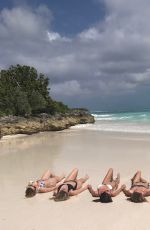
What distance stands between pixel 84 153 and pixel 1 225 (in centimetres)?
1141

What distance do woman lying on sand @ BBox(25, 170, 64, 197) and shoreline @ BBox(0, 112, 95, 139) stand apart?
19567 mm

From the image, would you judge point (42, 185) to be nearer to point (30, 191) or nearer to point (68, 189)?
point (30, 191)

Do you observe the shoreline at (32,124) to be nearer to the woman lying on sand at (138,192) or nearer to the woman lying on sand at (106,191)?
the woman lying on sand at (106,191)

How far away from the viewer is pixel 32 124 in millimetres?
36406

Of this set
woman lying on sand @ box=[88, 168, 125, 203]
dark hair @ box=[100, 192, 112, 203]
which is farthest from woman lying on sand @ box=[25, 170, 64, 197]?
dark hair @ box=[100, 192, 112, 203]

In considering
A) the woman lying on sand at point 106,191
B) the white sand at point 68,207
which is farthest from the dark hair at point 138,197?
the woman lying on sand at point 106,191

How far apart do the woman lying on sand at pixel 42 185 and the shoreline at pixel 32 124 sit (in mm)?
19567

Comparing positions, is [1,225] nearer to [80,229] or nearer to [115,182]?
[80,229]

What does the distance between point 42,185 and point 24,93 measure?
39.6 metres

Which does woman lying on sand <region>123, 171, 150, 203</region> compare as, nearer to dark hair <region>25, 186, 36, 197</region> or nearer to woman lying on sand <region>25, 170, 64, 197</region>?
woman lying on sand <region>25, 170, 64, 197</region>

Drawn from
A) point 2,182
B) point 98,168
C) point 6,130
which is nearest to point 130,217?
point 2,182

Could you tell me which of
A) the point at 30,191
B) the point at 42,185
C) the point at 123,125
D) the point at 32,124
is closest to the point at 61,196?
the point at 30,191

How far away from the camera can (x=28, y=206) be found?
345 inches

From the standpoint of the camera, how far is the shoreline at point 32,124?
1294 inches
